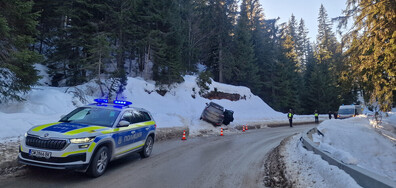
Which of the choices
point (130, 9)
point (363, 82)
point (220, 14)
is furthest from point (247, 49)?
point (363, 82)

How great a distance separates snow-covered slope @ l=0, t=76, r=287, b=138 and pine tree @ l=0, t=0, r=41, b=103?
5.18 ft

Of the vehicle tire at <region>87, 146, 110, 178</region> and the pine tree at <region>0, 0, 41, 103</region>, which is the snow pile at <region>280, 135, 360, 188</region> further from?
the pine tree at <region>0, 0, 41, 103</region>

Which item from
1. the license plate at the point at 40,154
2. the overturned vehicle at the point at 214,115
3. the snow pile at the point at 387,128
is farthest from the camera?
the overturned vehicle at the point at 214,115

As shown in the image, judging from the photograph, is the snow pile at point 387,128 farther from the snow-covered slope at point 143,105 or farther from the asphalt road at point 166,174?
the snow-covered slope at point 143,105

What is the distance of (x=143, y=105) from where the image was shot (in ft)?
69.6

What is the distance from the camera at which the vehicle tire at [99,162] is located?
536cm

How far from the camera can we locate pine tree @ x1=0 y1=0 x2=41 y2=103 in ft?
31.6

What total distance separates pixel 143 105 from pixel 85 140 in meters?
16.2

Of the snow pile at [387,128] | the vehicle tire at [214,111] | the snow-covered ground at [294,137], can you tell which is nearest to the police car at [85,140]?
the snow-covered ground at [294,137]

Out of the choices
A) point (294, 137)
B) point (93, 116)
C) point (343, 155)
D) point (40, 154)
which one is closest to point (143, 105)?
point (294, 137)

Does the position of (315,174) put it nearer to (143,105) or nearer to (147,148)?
(147,148)

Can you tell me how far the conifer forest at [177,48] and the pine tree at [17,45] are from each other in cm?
4

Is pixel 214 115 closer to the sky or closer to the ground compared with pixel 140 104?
closer to the ground

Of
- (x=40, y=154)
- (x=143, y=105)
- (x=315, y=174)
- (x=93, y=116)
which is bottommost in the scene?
(x=315, y=174)
